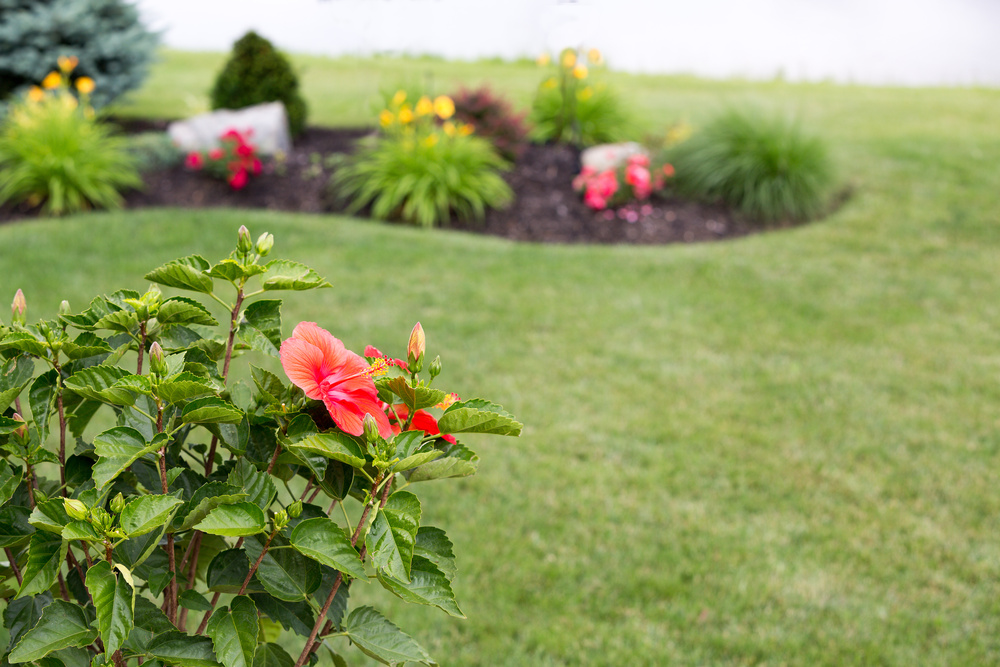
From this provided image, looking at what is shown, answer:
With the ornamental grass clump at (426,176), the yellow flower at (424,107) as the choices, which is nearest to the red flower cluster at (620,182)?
the ornamental grass clump at (426,176)

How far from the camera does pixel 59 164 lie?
6.49 m

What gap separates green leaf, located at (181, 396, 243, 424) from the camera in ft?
2.91

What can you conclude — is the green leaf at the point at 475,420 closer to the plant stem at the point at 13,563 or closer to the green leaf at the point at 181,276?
the green leaf at the point at 181,276

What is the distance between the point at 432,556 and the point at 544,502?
90.3 inches

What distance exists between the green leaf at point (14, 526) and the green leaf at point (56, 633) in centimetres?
11

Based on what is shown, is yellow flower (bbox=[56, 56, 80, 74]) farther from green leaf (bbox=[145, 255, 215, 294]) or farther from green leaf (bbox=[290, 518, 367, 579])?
green leaf (bbox=[290, 518, 367, 579])

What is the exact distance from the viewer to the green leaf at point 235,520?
2.81 ft

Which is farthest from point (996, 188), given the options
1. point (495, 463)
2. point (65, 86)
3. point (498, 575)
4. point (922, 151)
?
point (65, 86)

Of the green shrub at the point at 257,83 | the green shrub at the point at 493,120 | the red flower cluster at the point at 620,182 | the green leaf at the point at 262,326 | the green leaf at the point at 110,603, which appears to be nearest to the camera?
the green leaf at the point at 110,603

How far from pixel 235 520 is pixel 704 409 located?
3394mm

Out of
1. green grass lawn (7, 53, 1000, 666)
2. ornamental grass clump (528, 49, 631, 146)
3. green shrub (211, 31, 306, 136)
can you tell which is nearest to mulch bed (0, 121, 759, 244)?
green grass lawn (7, 53, 1000, 666)

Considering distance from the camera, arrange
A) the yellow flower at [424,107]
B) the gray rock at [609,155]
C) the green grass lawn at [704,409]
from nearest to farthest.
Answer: the green grass lawn at [704,409]
the yellow flower at [424,107]
the gray rock at [609,155]

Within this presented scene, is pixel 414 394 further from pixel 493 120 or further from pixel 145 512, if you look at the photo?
pixel 493 120

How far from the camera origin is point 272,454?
1080 millimetres
